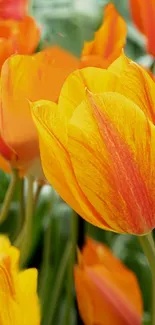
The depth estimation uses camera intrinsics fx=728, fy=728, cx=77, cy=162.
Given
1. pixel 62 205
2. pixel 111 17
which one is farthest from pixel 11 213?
pixel 111 17

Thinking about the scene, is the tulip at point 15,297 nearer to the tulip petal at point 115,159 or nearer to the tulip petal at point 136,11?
the tulip petal at point 115,159

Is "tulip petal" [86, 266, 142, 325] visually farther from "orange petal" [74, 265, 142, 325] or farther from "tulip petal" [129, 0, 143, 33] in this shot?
"tulip petal" [129, 0, 143, 33]

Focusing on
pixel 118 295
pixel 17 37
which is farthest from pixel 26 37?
pixel 118 295

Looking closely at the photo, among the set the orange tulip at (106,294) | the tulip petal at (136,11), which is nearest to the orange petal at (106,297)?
the orange tulip at (106,294)

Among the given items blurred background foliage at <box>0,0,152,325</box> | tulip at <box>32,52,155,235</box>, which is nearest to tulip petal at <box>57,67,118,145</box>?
tulip at <box>32,52,155,235</box>

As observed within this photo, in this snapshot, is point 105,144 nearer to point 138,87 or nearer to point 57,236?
point 138,87

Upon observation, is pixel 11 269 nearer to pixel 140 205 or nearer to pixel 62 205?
pixel 140 205

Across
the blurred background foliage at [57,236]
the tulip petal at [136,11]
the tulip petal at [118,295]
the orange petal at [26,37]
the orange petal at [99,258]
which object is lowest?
the blurred background foliage at [57,236]
